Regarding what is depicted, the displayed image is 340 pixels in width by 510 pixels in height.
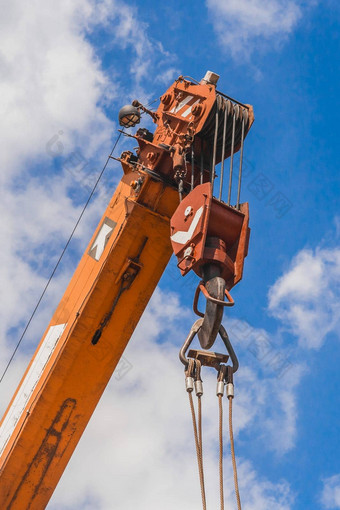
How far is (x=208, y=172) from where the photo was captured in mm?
6156

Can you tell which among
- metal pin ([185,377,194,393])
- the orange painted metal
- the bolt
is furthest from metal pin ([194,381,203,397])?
the bolt

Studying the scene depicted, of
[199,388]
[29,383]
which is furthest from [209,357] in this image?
[29,383]

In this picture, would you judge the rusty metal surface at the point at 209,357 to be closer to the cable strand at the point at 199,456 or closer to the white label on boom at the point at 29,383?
the cable strand at the point at 199,456

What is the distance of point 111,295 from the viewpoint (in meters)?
6.24

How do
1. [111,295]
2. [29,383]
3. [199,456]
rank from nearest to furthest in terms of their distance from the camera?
[199,456] → [111,295] → [29,383]

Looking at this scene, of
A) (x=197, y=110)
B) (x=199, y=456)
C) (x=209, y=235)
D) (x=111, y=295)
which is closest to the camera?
(x=199, y=456)

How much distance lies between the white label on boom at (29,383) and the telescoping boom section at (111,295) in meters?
0.01

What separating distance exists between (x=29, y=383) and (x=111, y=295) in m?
1.24

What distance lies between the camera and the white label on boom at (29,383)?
630 cm

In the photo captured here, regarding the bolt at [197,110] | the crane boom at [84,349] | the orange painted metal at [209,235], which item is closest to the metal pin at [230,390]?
the orange painted metal at [209,235]

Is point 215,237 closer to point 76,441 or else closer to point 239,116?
point 239,116

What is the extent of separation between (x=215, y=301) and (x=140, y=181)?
1968 mm

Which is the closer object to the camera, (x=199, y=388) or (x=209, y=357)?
(x=199, y=388)

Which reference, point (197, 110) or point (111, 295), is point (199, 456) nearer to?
point (111, 295)
